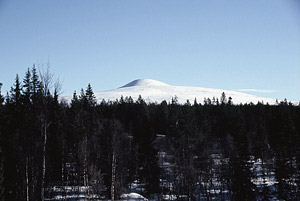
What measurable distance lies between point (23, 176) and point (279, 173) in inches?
1354

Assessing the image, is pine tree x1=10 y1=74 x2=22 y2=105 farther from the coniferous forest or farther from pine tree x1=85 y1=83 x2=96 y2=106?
pine tree x1=85 y1=83 x2=96 y2=106

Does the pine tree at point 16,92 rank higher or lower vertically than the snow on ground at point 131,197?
higher

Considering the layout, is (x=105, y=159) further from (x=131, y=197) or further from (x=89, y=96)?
(x=89, y=96)

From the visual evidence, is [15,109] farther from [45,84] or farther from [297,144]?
[297,144]

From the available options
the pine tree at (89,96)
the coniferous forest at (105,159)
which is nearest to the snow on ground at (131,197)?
the coniferous forest at (105,159)

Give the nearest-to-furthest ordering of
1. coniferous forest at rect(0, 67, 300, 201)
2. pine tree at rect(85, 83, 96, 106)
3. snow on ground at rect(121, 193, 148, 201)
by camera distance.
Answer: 1. coniferous forest at rect(0, 67, 300, 201)
2. snow on ground at rect(121, 193, 148, 201)
3. pine tree at rect(85, 83, 96, 106)

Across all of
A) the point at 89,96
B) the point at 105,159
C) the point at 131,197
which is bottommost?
the point at 131,197

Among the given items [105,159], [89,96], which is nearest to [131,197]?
[105,159]

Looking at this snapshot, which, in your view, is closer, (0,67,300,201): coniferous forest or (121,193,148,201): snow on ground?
(0,67,300,201): coniferous forest

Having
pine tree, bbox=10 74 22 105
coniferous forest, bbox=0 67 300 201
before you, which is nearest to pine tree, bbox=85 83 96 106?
coniferous forest, bbox=0 67 300 201

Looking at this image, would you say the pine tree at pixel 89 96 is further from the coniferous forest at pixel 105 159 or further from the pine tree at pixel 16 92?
the pine tree at pixel 16 92

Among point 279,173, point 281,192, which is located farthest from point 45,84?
point 281,192

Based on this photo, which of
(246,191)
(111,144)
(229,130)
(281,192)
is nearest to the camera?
(246,191)

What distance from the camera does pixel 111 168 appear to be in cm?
4478
